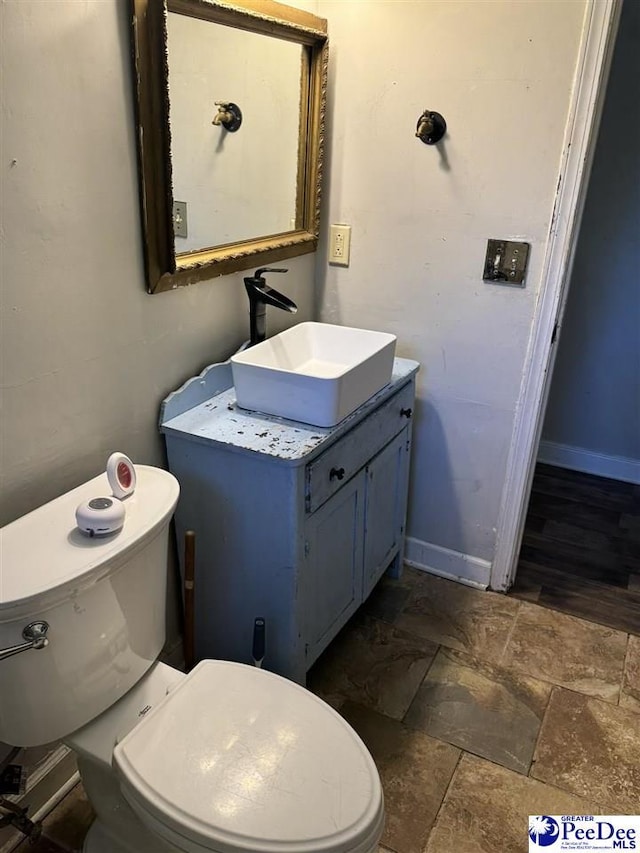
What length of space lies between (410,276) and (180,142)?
80cm

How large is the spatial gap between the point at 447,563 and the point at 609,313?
1.30 m

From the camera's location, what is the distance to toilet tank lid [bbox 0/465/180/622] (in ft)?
3.34

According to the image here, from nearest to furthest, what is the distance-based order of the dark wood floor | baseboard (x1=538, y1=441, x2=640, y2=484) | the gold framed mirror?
the gold framed mirror, the dark wood floor, baseboard (x1=538, y1=441, x2=640, y2=484)

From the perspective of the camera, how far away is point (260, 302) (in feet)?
5.58

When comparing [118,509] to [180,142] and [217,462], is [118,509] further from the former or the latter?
[180,142]

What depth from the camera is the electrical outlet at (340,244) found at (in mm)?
2004

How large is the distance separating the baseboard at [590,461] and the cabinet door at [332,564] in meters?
1.54

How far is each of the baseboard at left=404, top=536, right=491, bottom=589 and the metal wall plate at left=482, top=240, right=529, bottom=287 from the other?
922 millimetres

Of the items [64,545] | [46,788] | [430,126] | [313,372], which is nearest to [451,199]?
[430,126]

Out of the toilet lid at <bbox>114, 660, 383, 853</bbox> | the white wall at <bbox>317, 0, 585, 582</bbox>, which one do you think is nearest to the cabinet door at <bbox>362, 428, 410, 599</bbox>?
the white wall at <bbox>317, 0, 585, 582</bbox>

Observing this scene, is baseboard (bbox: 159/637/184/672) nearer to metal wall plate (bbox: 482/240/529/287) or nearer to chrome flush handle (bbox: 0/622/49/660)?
chrome flush handle (bbox: 0/622/49/660)

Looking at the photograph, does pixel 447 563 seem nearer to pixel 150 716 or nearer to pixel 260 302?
pixel 260 302

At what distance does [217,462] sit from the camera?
1496 millimetres

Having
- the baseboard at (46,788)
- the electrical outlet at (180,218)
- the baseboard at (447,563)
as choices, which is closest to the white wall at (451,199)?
the baseboard at (447,563)
